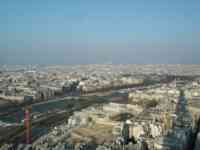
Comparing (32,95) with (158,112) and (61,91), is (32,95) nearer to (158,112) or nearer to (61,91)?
(61,91)

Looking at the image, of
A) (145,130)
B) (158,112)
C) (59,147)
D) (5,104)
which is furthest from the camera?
(5,104)

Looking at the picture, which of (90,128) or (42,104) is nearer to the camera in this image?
(90,128)

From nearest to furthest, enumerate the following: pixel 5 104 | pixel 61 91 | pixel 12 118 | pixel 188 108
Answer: pixel 12 118, pixel 188 108, pixel 5 104, pixel 61 91

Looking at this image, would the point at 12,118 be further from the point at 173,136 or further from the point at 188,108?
the point at 188,108

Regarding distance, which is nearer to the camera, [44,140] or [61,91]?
[44,140]

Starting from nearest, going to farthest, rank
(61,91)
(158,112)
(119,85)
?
(158,112) → (61,91) → (119,85)

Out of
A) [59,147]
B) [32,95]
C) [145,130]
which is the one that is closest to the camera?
[59,147]

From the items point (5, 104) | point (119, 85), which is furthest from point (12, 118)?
point (119, 85)

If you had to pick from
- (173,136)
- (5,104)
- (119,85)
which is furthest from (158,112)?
(119,85)

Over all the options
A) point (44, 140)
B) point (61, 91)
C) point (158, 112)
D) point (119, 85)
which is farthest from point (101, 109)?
point (119, 85)
